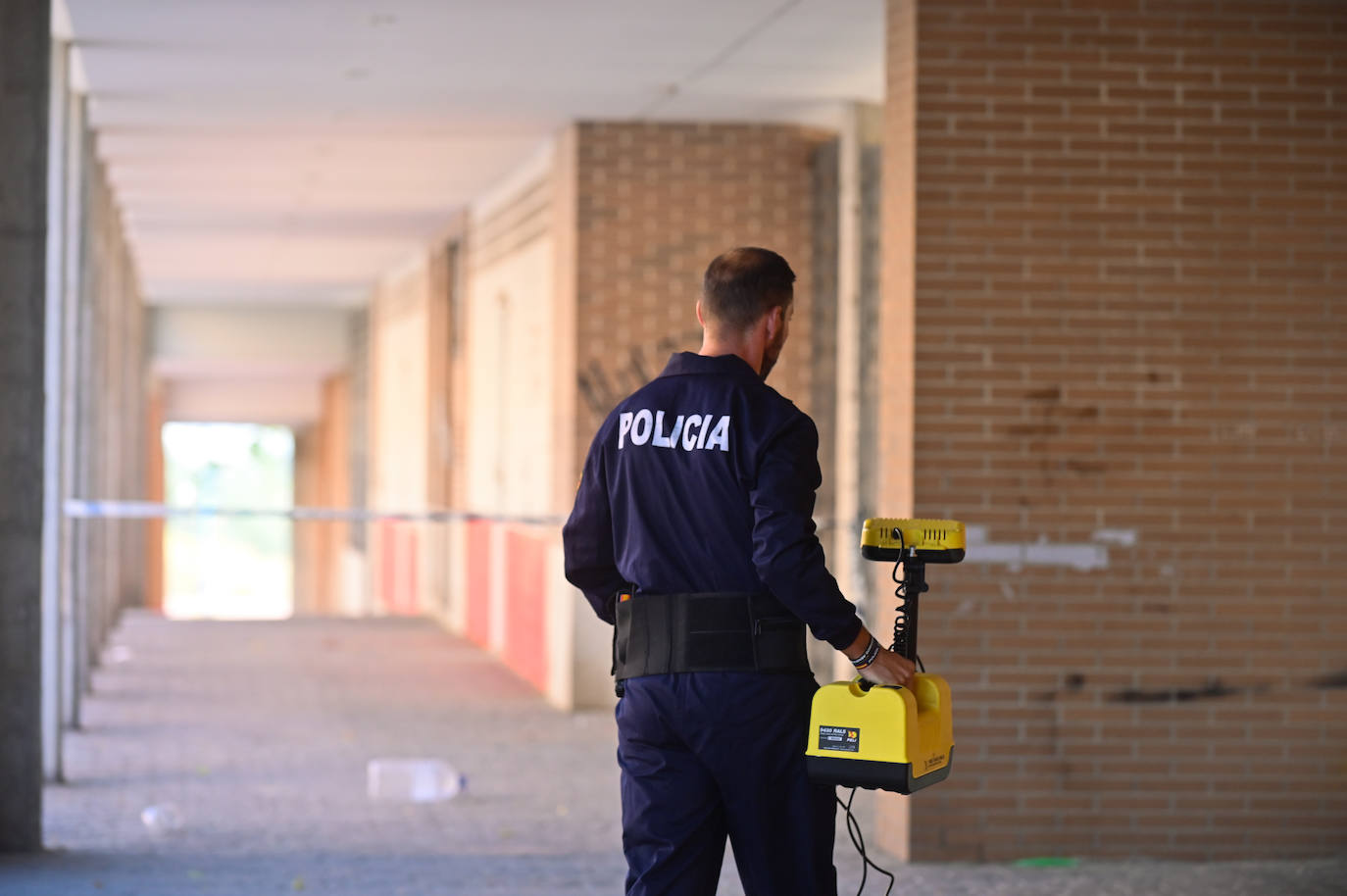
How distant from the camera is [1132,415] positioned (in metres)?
6.63

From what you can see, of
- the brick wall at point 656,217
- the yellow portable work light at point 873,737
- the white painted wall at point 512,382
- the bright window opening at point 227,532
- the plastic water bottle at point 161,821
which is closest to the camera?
the yellow portable work light at point 873,737

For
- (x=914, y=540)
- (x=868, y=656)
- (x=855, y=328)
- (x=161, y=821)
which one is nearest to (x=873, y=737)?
(x=868, y=656)

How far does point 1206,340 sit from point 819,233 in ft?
14.9

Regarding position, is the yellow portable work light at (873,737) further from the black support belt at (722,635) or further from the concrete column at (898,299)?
the concrete column at (898,299)

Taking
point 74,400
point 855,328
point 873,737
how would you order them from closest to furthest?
1. point 873,737
2. point 74,400
3. point 855,328

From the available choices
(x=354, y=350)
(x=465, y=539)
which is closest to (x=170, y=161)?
(x=465, y=539)

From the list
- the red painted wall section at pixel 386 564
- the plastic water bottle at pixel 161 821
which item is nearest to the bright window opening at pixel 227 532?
the red painted wall section at pixel 386 564

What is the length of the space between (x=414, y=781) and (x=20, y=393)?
2.92m

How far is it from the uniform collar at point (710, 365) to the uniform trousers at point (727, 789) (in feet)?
2.09

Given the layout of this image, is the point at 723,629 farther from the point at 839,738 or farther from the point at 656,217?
the point at 656,217

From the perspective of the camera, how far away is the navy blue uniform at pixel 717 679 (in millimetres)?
3568

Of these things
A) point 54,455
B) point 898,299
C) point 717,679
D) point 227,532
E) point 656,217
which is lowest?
point 227,532

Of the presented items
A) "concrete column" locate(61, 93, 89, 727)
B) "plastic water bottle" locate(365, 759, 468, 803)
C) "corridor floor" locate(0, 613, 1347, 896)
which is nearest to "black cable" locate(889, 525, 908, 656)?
"corridor floor" locate(0, 613, 1347, 896)

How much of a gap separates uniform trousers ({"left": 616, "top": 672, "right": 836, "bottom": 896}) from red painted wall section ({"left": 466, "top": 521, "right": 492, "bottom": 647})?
11.8 metres
